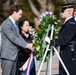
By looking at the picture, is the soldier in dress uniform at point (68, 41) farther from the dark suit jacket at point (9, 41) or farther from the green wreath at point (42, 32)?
the dark suit jacket at point (9, 41)

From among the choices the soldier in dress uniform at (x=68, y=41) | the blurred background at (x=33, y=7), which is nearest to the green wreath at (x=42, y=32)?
the soldier in dress uniform at (x=68, y=41)

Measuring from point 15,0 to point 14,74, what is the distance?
15.8 meters

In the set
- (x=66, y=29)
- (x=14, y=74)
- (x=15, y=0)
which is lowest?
(x=14, y=74)

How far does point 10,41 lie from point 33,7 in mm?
14881

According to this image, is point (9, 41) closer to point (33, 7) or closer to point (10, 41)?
point (10, 41)

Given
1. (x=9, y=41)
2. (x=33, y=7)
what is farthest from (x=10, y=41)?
(x=33, y=7)

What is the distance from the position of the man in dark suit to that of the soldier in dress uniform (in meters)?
0.64

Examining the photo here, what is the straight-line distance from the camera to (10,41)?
675cm

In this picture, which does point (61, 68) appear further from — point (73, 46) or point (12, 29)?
point (12, 29)

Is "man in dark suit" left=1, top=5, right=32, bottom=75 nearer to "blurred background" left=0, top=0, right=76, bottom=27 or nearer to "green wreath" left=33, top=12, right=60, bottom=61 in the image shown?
"green wreath" left=33, top=12, right=60, bottom=61

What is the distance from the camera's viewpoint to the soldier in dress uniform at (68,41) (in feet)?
21.2

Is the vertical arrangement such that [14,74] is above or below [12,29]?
below

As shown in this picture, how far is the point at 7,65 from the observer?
6867 mm

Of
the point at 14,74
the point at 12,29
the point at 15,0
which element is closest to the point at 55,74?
the point at 14,74
